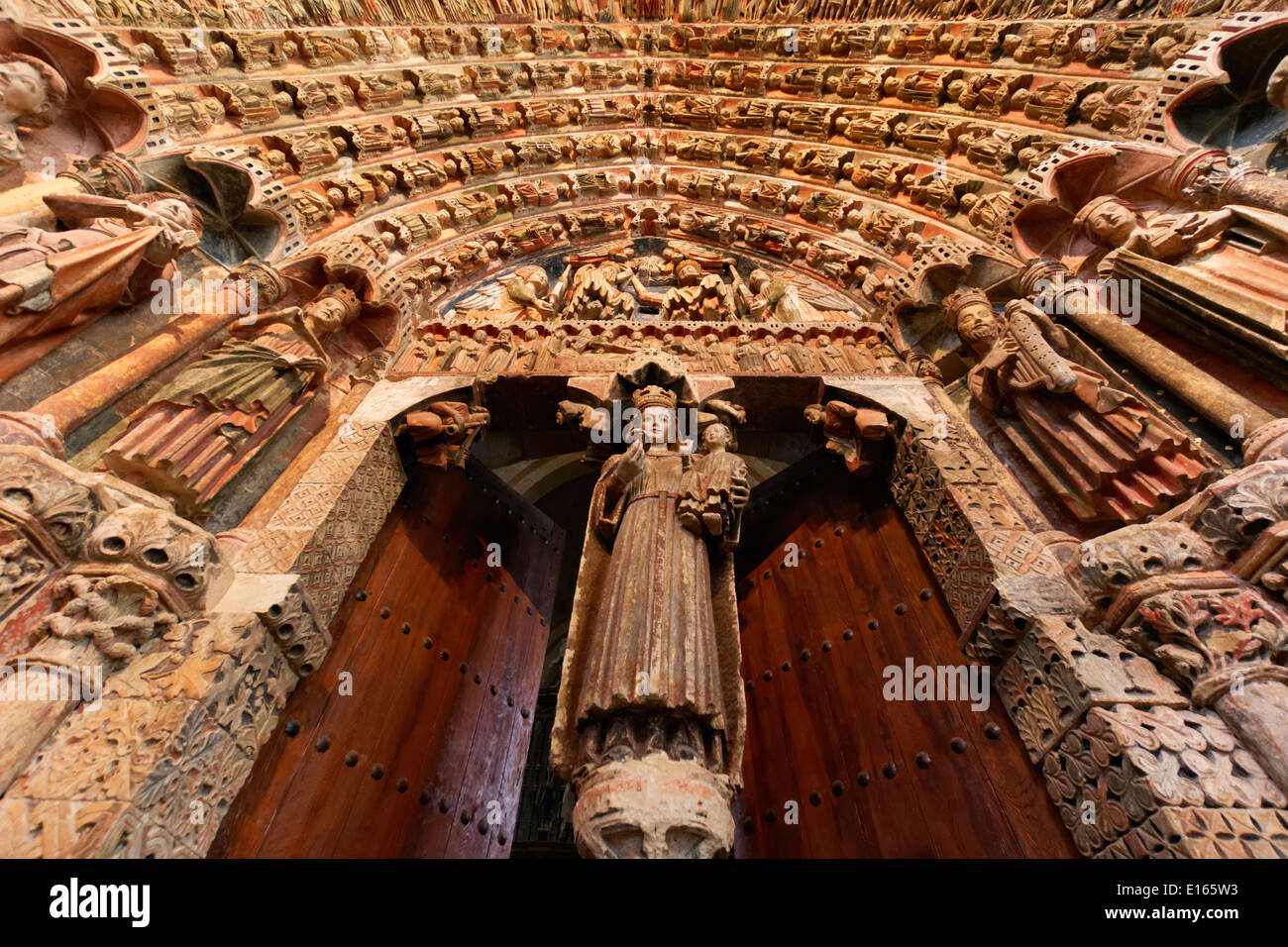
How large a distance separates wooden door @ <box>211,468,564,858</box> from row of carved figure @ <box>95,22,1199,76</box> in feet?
16.7

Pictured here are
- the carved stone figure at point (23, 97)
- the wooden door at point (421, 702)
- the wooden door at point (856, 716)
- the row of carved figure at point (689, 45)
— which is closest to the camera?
the wooden door at point (856, 716)

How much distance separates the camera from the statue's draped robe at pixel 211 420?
3096mm

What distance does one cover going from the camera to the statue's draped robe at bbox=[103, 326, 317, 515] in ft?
10.2

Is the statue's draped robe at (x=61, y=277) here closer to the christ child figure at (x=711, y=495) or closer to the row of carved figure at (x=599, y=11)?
the row of carved figure at (x=599, y=11)

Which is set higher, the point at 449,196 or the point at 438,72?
the point at 438,72

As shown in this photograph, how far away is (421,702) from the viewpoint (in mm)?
3699

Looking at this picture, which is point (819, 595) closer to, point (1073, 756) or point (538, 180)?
point (1073, 756)

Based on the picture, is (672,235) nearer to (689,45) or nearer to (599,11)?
(689,45)

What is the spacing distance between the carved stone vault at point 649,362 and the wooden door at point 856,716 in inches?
8.4

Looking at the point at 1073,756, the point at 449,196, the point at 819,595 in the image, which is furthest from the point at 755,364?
the point at 449,196

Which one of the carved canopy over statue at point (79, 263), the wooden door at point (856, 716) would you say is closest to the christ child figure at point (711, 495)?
the wooden door at point (856, 716)

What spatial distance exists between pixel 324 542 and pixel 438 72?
686 cm

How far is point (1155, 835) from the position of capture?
6.42 feet

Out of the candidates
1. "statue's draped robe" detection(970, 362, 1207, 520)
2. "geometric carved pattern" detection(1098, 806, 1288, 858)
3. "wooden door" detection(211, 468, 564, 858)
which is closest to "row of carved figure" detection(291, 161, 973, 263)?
"statue's draped robe" detection(970, 362, 1207, 520)
